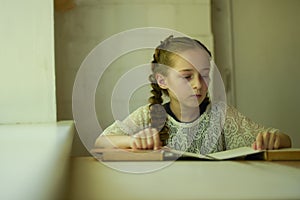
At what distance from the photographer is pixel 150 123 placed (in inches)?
48.6

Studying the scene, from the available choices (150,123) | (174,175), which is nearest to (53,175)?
(174,175)

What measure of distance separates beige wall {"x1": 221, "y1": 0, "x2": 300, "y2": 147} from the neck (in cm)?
73

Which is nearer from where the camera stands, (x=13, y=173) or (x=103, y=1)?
(x=13, y=173)

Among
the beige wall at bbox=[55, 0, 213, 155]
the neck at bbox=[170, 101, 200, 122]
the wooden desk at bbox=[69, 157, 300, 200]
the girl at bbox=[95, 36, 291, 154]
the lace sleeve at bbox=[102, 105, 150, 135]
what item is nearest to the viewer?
the wooden desk at bbox=[69, 157, 300, 200]

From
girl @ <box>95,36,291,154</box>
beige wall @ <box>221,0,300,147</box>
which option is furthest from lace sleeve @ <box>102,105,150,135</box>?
beige wall @ <box>221,0,300,147</box>

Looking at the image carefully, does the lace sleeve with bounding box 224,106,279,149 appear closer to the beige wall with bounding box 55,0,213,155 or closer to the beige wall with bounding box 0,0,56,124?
the beige wall with bounding box 0,0,56,124

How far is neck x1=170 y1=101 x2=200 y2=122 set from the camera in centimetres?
128

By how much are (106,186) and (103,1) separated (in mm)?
1354

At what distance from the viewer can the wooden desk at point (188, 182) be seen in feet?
2.03

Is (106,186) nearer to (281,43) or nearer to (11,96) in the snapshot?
(11,96)

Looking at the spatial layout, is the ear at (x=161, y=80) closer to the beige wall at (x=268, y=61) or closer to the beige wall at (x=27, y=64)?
the beige wall at (x=27, y=64)

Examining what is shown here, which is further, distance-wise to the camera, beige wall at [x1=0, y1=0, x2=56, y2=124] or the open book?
beige wall at [x1=0, y1=0, x2=56, y2=124]

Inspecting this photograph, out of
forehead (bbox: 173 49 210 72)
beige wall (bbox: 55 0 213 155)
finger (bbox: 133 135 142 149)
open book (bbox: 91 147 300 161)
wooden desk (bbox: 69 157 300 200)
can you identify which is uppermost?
beige wall (bbox: 55 0 213 155)

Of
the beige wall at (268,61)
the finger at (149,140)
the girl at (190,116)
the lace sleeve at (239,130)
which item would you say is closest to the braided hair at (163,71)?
the girl at (190,116)
